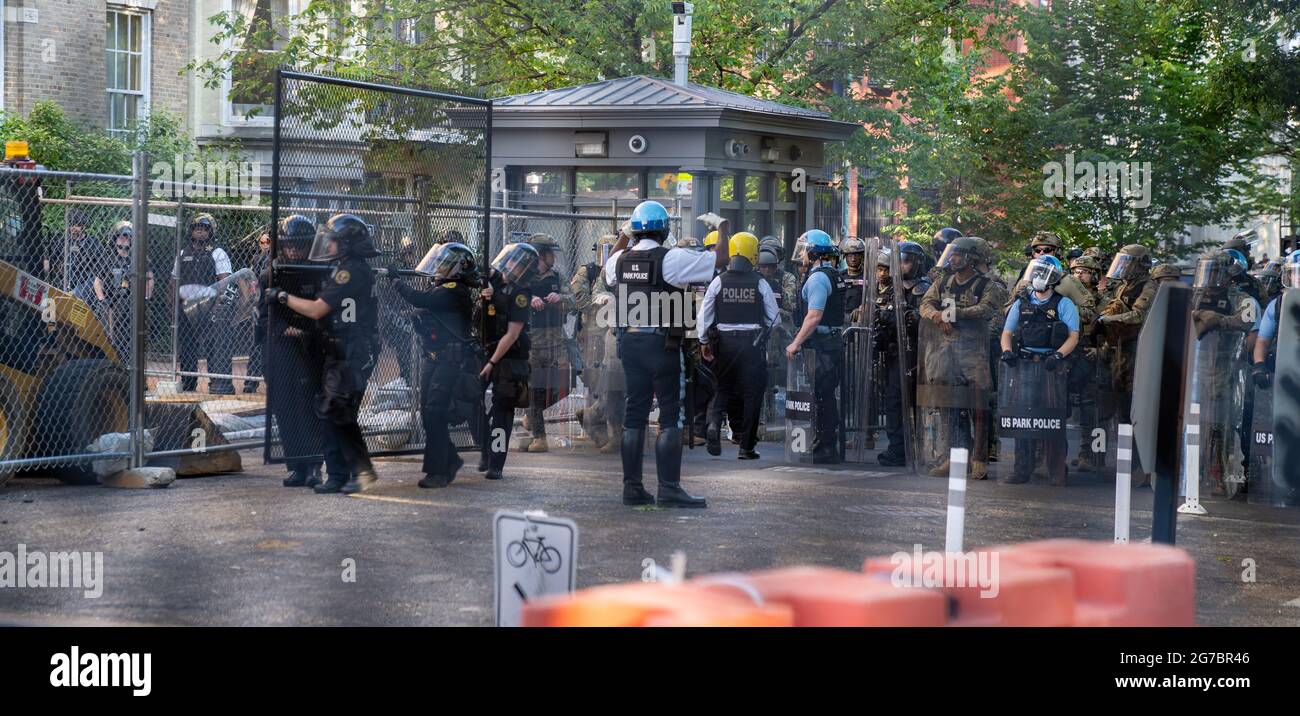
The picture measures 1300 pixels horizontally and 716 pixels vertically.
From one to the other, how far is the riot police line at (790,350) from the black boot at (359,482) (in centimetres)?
2

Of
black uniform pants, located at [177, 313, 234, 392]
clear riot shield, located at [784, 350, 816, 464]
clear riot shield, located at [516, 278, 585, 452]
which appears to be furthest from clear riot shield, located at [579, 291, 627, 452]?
black uniform pants, located at [177, 313, 234, 392]

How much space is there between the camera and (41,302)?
11.3 m

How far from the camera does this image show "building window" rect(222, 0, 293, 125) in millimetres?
25750

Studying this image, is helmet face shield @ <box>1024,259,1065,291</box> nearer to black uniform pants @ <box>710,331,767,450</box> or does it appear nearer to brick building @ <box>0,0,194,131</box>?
black uniform pants @ <box>710,331,767,450</box>

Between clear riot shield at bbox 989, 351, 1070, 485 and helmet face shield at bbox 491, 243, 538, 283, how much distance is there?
3765 millimetres

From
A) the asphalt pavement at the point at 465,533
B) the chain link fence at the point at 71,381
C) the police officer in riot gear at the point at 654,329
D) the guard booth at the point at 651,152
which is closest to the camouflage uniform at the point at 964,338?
the asphalt pavement at the point at 465,533

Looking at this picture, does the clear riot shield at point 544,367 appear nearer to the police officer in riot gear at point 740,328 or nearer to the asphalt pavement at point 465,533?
the asphalt pavement at point 465,533

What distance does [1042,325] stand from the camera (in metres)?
13.0

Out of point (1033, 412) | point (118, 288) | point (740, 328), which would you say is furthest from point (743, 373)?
point (118, 288)

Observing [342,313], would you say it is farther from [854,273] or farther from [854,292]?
[854,273]

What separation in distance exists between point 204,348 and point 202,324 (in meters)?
0.39

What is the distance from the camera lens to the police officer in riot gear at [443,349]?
1183 centimetres
